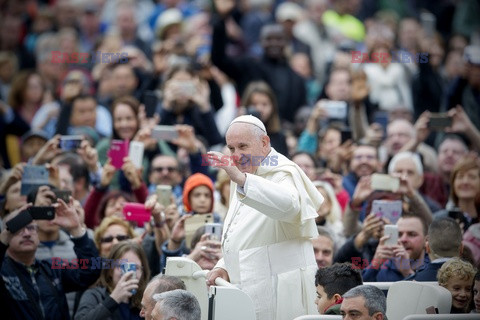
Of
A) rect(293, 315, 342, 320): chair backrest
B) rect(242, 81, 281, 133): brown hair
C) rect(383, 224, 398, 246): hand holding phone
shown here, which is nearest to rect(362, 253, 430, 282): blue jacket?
rect(383, 224, 398, 246): hand holding phone

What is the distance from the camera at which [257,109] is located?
45.4ft

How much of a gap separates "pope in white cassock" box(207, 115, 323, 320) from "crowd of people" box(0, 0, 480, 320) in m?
0.01

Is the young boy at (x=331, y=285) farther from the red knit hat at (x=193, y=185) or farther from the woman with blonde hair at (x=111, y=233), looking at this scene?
the red knit hat at (x=193, y=185)

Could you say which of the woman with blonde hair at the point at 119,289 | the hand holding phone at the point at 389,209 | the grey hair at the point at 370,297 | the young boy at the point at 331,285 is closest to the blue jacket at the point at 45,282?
the woman with blonde hair at the point at 119,289

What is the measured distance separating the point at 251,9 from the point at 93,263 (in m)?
10.2

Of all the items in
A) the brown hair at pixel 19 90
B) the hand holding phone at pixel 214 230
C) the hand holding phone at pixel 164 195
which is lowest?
the hand holding phone at pixel 214 230

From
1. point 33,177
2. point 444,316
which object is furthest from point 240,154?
point 33,177

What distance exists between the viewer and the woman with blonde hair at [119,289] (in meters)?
9.87

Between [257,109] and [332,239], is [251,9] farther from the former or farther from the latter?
[332,239]

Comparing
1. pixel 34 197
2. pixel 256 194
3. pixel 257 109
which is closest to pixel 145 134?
pixel 257 109

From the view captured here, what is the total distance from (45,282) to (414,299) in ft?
10.9

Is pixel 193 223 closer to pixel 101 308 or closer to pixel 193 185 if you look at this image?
pixel 193 185

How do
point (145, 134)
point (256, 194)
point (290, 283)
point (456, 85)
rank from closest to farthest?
point (256, 194), point (290, 283), point (145, 134), point (456, 85)

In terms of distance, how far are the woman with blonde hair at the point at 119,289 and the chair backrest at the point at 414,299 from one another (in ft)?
7.65
